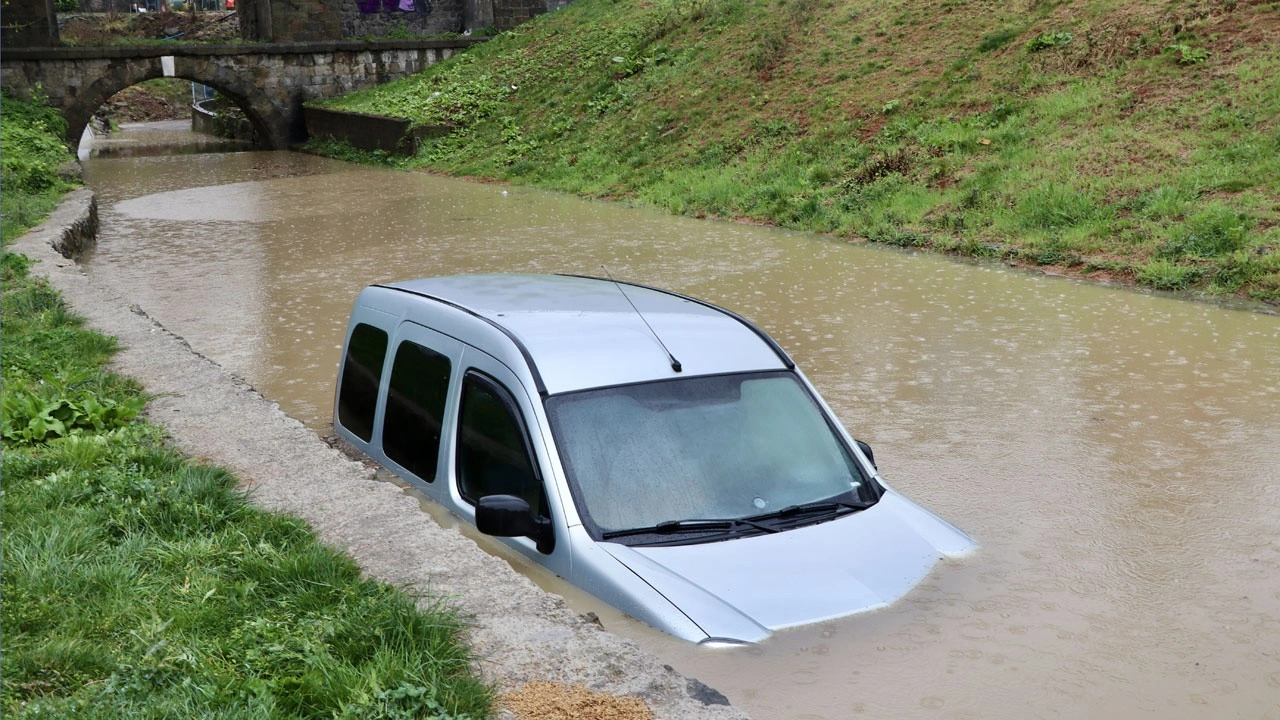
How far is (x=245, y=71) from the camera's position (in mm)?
33688

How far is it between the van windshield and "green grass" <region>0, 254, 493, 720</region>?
1002 millimetres

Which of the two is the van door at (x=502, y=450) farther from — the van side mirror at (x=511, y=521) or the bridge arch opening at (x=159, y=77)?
the bridge arch opening at (x=159, y=77)

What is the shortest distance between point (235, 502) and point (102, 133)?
43978 mm

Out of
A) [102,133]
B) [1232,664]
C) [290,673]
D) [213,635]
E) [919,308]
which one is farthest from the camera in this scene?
[102,133]

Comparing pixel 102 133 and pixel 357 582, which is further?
pixel 102 133

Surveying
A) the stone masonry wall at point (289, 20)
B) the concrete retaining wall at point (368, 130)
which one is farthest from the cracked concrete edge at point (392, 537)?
the stone masonry wall at point (289, 20)

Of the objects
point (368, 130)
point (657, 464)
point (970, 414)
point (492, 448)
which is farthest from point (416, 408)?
point (368, 130)

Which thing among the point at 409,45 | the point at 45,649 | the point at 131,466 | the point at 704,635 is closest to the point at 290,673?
the point at 45,649

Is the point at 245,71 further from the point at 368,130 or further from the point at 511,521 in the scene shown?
the point at 511,521

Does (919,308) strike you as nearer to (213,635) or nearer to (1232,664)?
(1232,664)

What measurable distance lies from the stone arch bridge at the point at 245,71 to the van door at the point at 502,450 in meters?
28.9

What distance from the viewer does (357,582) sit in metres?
3.86

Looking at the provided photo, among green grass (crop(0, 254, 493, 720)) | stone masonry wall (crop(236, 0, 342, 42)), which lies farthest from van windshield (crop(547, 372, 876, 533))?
stone masonry wall (crop(236, 0, 342, 42))

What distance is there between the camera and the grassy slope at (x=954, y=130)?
1331cm
